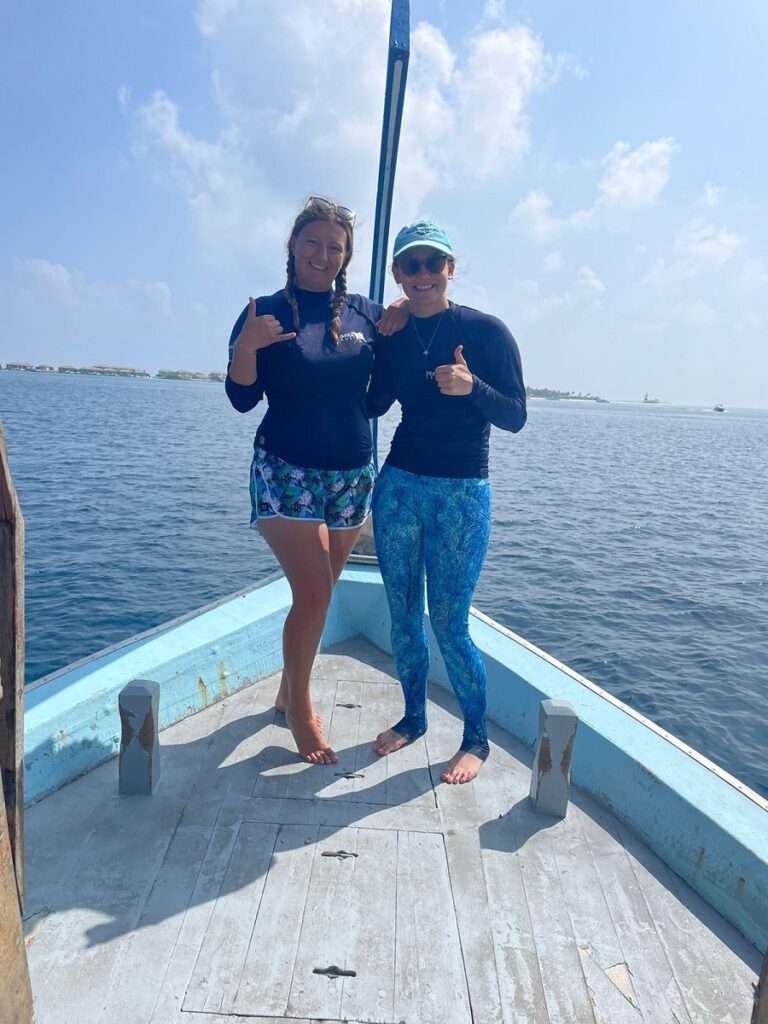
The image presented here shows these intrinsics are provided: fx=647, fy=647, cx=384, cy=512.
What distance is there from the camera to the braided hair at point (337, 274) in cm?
269

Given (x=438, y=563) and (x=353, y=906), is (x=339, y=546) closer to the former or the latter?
(x=438, y=563)

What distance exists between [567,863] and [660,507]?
71.8 ft

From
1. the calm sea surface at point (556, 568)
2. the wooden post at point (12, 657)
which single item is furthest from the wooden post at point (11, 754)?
the calm sea surface at point (556, 568)

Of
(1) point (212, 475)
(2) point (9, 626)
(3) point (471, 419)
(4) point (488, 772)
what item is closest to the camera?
(2) point (9, 626)

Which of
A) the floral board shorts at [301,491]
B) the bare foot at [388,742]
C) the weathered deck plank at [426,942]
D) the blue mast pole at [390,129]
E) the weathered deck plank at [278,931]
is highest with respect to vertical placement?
the blue mast pole at [390,129]

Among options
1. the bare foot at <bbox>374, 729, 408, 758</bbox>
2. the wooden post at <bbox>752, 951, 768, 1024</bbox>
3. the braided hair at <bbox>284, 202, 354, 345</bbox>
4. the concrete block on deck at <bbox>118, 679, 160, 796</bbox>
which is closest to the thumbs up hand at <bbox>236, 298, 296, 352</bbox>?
the braided hair at <bbox>284, 202, 354, 345</bbox>

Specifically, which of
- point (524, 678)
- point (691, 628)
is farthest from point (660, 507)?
point (524, 678)

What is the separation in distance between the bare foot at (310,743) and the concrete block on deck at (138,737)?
614mm

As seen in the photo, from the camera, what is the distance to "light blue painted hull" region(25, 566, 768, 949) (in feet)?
7.61

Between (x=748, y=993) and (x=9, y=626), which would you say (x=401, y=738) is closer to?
(x=748, y=993)

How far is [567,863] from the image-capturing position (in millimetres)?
2463

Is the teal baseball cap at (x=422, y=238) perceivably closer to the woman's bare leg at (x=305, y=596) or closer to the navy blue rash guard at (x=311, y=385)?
the navy blue rash guard at (x=311, y=385)

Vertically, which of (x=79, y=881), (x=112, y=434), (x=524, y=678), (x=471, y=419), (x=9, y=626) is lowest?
(x=112, y=434)

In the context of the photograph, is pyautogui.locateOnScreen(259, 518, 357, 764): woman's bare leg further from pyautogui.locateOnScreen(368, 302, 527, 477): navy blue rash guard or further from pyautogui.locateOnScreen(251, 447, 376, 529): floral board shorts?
pyautogui.locateOnScreen(368, 302, 527, 477): navy blue rash guard
